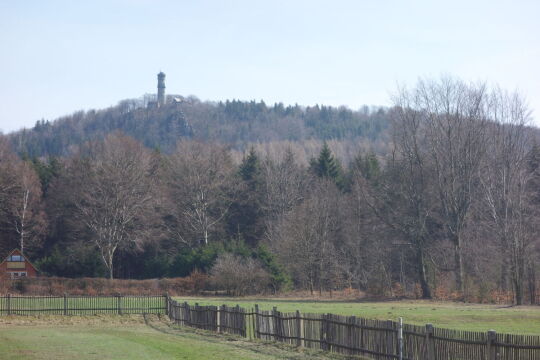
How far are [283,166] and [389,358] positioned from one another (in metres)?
66.8

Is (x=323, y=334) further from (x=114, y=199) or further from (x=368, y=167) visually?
(x=368, y=167)

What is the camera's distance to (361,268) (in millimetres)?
70250

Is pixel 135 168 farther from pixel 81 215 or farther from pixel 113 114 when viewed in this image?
pixel 113 114

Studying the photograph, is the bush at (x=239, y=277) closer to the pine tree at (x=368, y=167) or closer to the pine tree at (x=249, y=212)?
the pine tree at (x=249, y=212)

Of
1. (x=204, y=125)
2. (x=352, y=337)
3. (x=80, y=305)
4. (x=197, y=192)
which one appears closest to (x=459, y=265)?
(x=80, y=305)

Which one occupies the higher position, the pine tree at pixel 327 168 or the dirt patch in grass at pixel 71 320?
the pine tree at pixel 327 168

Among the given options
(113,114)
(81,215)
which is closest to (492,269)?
(81,215)

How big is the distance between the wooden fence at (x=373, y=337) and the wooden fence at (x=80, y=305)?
40.9ft

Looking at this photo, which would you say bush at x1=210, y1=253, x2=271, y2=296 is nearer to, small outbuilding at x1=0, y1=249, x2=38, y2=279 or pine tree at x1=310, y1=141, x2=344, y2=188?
small outbuilding at x1=0, y1=249, x2=38, y2=279

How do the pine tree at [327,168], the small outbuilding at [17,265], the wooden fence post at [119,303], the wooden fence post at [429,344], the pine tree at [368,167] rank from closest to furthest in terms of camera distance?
the wooden fence post at [429,344] → the wooden fence post at [119,303] → the small outbuilding at [17,265] → the pine tree at [368,167] → the pine tree at [327,168]

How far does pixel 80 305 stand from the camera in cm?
4341

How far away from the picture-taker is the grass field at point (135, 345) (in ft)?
72.0

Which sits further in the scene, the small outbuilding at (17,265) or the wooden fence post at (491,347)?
the small outbuilding at (17,265)

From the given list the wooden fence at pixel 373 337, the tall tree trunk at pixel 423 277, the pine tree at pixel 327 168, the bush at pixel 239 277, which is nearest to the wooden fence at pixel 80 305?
the wooden fence at pixel 373 337
